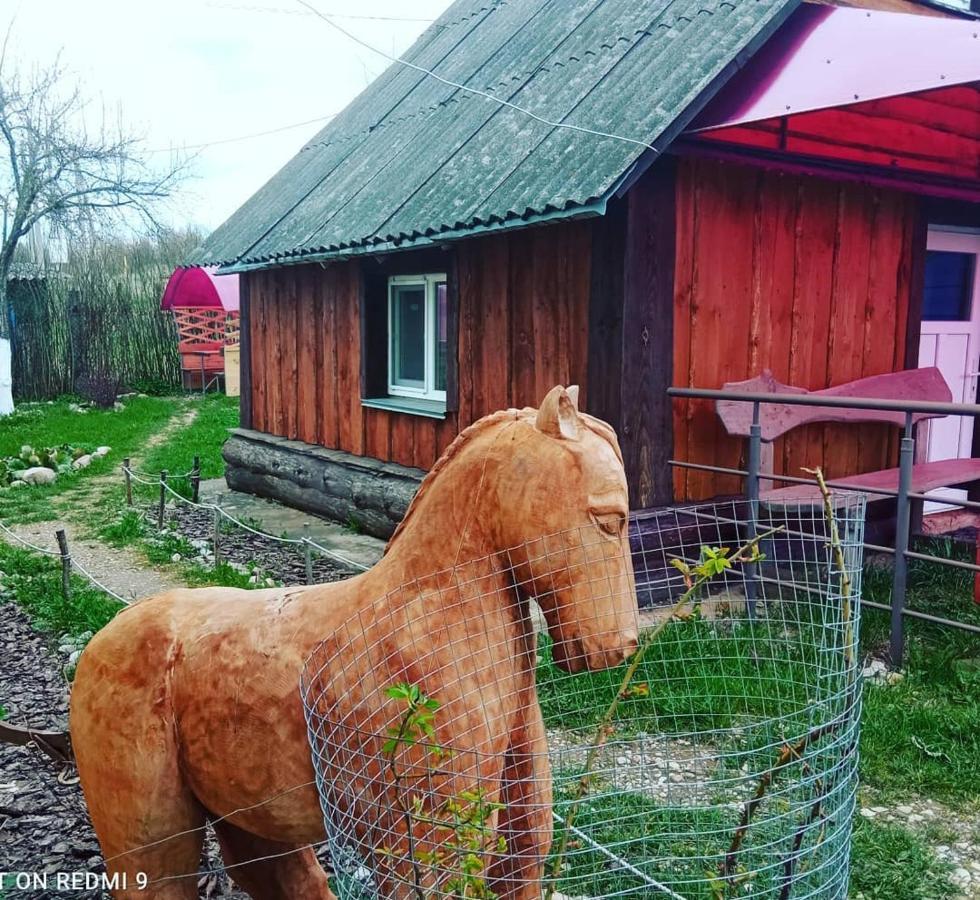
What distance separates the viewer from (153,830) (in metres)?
2.02

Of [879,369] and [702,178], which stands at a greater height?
[702,178]

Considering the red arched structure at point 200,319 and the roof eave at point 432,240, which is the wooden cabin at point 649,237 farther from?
the red arched structure at point 200,319

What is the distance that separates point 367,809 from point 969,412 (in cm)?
374

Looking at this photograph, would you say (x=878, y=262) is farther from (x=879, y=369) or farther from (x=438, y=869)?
(x=438, y=869)

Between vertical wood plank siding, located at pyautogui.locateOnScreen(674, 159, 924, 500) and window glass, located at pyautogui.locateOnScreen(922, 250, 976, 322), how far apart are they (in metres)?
0.69

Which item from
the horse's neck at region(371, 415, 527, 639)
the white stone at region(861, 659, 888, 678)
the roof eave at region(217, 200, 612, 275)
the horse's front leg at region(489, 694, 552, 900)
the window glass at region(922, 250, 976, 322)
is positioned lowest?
the white stone at region(861, 659, 888, 678)

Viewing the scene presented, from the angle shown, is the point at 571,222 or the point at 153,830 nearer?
the point at 153,830

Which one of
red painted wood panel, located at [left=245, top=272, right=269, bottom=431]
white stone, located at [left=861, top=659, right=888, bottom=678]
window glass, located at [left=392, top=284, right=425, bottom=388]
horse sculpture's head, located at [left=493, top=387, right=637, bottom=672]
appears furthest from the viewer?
red painted wood panel, located at [left=245, top=272, right=269, bottom=431]

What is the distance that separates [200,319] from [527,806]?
67.8ft

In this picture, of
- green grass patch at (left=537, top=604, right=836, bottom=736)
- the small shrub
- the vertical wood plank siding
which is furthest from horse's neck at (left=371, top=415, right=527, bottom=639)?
the small shrub

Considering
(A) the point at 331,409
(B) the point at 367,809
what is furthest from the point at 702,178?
(B) the point at 367,809

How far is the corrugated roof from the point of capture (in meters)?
5.30

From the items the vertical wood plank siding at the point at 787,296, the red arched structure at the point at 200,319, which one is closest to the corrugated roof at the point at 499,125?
the vertical wood plank siding at the point at 787,296

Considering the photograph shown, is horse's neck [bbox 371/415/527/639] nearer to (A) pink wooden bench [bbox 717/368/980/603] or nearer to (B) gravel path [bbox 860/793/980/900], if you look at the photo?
(B) gravel path [bbox 860/793/980/900]
